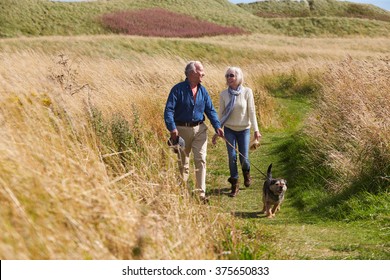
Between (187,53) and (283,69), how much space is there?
9.25m

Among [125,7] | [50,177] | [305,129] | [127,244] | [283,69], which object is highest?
[50,177]

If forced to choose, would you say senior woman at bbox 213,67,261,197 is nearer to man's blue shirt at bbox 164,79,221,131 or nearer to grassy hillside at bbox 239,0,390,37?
man's blue shirt at bbox 164,79,221,131

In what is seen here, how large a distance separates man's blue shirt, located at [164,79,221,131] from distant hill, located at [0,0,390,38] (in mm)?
33647

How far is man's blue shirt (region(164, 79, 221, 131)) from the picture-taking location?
22.6 ft

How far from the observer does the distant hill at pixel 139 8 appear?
40.6m

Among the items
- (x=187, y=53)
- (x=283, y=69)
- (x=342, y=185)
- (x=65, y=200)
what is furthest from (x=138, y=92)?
(x=187, y=53)

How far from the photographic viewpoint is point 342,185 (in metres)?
7.36

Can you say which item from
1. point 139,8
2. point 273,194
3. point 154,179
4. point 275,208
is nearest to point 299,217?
point 275,208

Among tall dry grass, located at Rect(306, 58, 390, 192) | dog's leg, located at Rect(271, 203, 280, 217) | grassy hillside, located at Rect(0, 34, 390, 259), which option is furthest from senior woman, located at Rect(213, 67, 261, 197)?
tall dry grass, located at Rect(306, 58, 390, 192)

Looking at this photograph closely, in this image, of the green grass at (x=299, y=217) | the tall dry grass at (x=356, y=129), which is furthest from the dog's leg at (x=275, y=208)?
the tall dry grass at (x=356, y=129)

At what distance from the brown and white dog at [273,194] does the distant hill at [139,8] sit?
34194 millimetres

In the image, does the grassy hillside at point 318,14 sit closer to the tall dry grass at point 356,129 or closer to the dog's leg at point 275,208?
the tall dry grass at point 356,129

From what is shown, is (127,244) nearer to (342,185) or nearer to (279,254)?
(279,254)

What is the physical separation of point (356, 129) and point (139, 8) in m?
46.8
